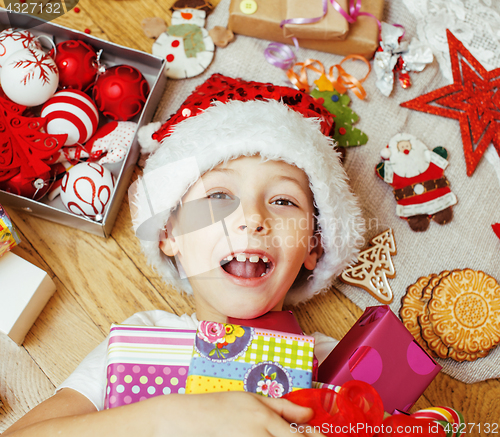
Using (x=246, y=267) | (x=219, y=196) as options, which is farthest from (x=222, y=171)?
(x=246, y=267)

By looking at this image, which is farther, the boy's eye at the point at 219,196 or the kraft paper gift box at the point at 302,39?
the kraft paper gift box at the point at 302,39

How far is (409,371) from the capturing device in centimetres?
72

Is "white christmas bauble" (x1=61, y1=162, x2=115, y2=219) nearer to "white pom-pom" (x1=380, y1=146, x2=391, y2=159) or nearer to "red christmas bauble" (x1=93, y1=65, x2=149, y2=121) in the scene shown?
"red christmas bauble" (x1=93, y1=65, x2=149, y2=121)

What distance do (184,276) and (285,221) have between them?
306mm

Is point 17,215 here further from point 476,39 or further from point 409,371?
point 476,39

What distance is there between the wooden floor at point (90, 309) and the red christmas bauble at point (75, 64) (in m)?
0.26

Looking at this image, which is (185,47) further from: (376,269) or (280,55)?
(376,269)

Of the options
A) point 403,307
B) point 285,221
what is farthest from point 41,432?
point 403,307

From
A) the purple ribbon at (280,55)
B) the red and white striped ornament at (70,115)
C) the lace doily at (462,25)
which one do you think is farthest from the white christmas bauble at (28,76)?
the lace doily at (462,25)

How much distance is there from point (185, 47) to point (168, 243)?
551mm

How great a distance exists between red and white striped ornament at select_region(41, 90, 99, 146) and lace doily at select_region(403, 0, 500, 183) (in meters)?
0.93

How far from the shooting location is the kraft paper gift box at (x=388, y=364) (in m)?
0.70

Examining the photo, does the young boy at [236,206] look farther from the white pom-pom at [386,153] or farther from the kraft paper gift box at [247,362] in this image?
the white pom-pom at [386,153]

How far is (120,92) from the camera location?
0.96 m
